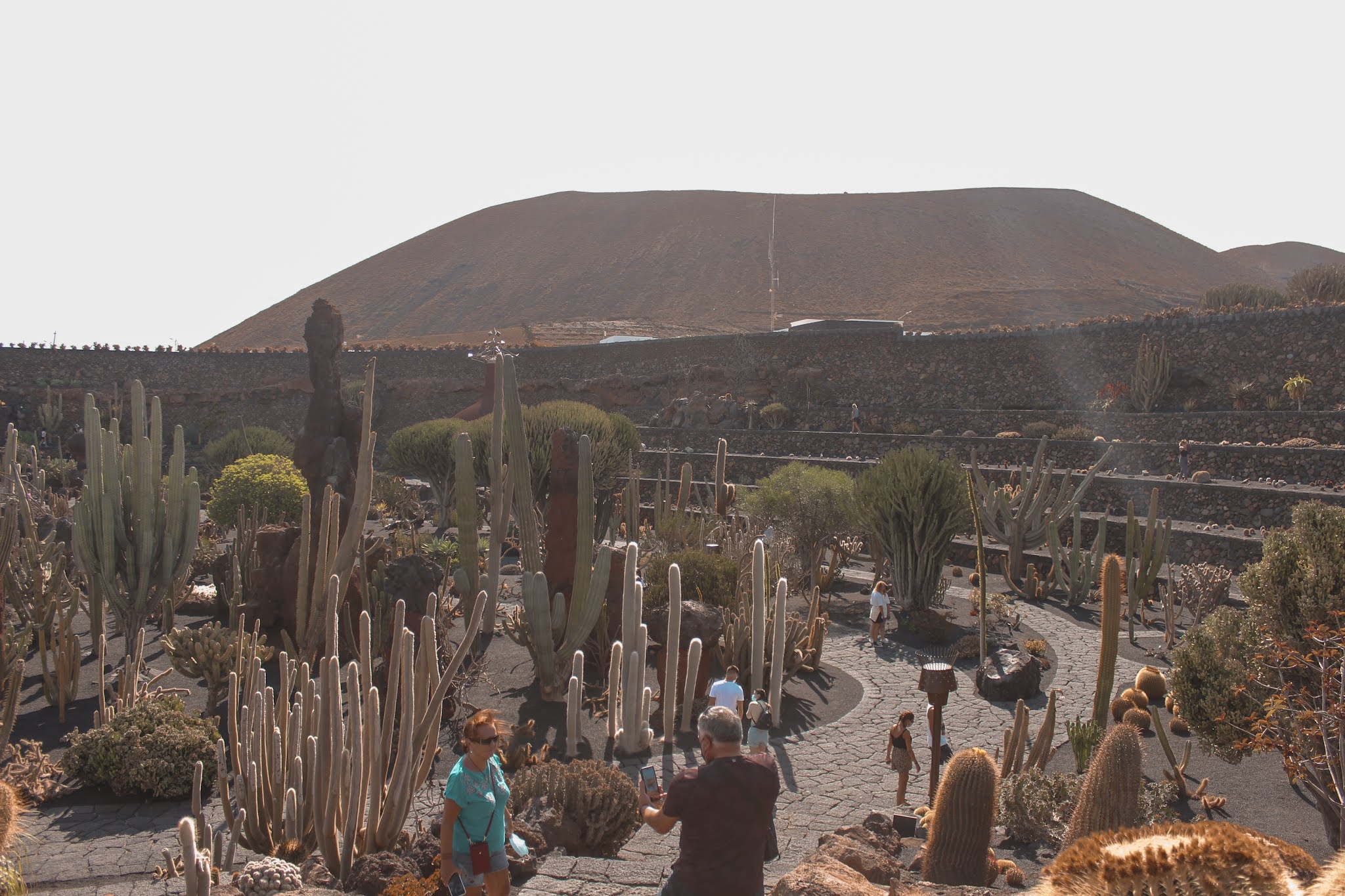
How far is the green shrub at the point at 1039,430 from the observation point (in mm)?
25781

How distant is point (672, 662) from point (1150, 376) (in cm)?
2160

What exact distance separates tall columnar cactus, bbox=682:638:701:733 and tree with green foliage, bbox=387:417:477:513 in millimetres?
15717

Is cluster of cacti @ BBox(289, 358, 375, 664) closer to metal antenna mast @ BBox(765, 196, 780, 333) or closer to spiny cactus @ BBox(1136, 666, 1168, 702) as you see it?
spiny cactus @ BBox(1136, 666, 1168, 702)

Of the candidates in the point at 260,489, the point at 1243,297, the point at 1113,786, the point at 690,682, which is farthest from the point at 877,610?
the point at 1243,297

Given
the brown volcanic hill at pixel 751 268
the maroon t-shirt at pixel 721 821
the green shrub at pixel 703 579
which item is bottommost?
the green shrub at pixel 703 579

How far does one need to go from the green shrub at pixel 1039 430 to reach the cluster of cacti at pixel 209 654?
20.5 meters

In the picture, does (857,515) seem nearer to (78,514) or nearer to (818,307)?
(78,514)

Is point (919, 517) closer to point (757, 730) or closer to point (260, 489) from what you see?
point (757, 730)

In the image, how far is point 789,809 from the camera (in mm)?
7539

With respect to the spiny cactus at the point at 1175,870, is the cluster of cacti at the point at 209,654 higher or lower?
lower

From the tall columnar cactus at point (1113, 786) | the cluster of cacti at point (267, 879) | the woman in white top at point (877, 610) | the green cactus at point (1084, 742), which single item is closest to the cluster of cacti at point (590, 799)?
the cluster of cacti at point (267, 879)

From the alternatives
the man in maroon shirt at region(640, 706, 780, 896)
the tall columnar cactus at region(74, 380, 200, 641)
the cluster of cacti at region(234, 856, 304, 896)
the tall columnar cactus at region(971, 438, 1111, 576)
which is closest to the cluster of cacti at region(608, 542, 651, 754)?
the cluster of cacti at region(234, 856, 304, 896)

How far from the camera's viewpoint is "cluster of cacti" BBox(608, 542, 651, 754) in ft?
27.8

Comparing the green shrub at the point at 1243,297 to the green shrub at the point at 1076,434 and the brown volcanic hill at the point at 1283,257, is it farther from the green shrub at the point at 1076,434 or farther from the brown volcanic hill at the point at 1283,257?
the brown volcanic hill at the point at 1283,257
